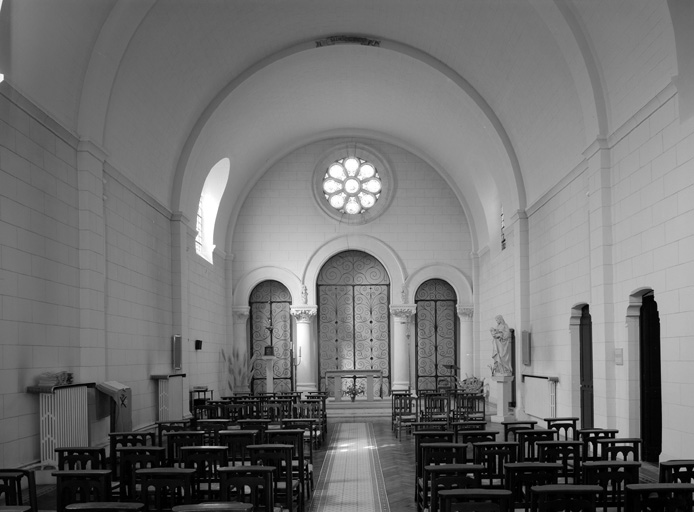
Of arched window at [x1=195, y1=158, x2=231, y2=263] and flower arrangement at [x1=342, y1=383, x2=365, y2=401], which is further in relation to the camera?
flower arrangement at [x1=342, y1=383, x2=365, y2=401]

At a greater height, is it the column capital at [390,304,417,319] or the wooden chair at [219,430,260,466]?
the column capital at [390,304,417,319]

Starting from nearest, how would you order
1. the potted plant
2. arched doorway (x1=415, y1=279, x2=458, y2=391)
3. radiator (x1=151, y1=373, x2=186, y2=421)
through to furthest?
radiator (x1=151, y1=373, x2=186, y2=421), the potted plant, arched doorway (x1=415, y1=279, x2=458, y2=391)

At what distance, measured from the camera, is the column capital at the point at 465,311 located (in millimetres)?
25875

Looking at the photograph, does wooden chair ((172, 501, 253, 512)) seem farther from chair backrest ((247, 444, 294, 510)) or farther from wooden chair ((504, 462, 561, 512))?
wooden chair ((504, 462, 561, 512))

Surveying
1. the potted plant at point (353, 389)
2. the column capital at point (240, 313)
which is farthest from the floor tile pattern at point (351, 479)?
the column capital at point (240, 313)

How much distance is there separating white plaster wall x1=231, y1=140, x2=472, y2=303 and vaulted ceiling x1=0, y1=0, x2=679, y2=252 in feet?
1.92

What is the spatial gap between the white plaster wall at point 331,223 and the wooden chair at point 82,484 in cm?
1922

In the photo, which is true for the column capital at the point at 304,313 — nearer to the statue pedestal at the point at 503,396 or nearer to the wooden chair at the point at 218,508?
the statue pedestal at the point at 503,396

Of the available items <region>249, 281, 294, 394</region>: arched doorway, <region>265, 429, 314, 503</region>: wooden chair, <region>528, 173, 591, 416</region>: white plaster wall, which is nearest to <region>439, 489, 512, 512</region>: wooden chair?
<region>265, 429, 314, 503</region>: wooden chair

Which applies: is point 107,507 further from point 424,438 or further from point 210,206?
point 210,206

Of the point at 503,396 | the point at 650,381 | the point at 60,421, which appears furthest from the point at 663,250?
the point at 503,396

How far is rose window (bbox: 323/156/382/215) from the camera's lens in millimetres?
26422

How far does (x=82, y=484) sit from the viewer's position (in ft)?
22.0

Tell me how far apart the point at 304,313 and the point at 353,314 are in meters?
1.82
